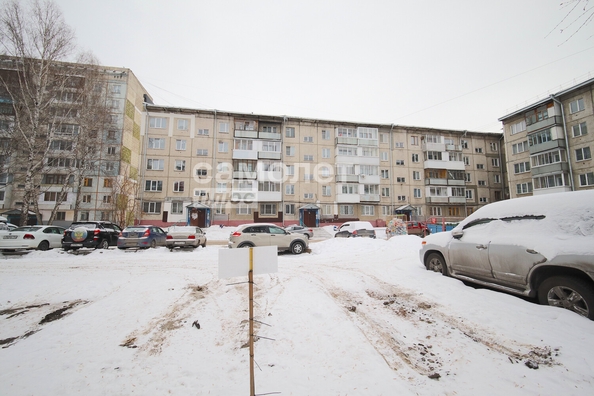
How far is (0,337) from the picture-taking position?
3.83 m

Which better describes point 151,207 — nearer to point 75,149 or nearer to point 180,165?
point 180,165

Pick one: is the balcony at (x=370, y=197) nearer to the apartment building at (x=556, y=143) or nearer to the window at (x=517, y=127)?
the apartment building at (x=556, y=143)

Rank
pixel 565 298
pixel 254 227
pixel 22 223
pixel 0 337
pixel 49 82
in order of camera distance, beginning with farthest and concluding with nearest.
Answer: pixel 49 82, pixel 22 223, pixel 254 227, pixel 565 298, pixel 0 337

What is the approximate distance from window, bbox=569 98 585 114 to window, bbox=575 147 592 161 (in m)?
4.36

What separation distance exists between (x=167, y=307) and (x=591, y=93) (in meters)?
42.3

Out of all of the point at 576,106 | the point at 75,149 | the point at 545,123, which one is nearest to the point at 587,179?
the point at 545,123

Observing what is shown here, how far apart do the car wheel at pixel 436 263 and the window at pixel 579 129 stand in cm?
3507

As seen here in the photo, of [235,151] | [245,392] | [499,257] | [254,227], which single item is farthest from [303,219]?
[245,392]

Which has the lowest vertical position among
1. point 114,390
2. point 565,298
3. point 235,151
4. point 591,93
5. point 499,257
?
point 114,390

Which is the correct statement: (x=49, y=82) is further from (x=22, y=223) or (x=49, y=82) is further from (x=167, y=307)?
(x=167, y=307)

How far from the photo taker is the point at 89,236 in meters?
13.8

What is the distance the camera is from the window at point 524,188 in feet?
109

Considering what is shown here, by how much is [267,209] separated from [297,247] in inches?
895

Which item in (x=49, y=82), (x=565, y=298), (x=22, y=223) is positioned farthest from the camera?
(x=49, y=82)
